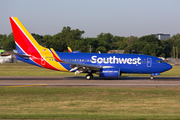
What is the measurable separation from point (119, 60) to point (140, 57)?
3.23 meters

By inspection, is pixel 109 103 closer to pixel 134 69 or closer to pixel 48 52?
pixel 134 69

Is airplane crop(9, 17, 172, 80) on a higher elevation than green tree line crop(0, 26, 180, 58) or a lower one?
lower

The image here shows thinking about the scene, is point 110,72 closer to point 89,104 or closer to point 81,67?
point 81,67

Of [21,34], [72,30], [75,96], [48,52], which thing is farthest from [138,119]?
[72,30]

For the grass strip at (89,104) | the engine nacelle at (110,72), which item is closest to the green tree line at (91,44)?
the engine nacelle at (110,72)

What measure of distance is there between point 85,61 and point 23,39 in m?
10.2

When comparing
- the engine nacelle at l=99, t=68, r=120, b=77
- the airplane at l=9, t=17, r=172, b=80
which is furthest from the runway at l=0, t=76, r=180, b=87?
the airplane at l=9, t=17, r=172, b=80

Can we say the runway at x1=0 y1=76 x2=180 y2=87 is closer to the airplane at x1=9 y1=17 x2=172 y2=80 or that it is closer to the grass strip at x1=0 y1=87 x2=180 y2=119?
the airplane at x1=9 y1=17 x2=172 y2=80

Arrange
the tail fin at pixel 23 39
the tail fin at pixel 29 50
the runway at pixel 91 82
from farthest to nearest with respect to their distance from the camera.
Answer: the tail fin at pixel 23 39
the tail fin at pixel 29 50
the runway at pixel 91 82

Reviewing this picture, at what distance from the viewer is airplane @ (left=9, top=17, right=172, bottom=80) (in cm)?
3547

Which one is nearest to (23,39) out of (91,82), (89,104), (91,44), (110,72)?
(91,82)

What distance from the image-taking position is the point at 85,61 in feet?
121

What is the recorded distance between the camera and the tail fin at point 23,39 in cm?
3759

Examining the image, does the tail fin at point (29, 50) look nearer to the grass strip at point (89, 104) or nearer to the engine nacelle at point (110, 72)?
the engine nacelle at point (110, 72)
